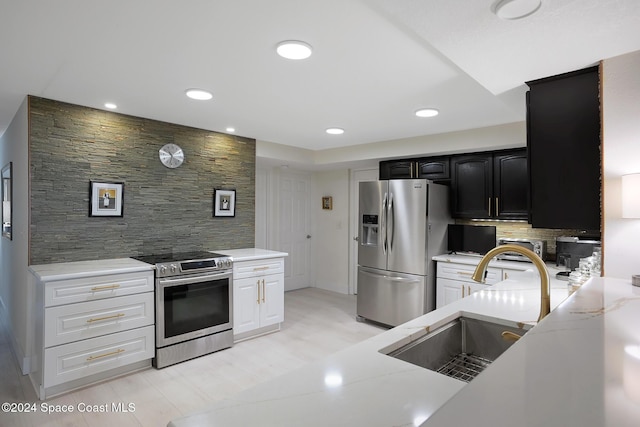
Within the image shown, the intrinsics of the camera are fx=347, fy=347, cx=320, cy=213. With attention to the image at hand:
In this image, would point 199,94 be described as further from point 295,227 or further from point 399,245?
point 295,227

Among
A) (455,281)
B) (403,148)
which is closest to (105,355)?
(455,281)

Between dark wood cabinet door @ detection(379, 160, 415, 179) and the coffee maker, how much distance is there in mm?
1770

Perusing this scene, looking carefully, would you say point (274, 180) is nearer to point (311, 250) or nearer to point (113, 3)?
point (311, 250)

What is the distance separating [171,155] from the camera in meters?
3.56

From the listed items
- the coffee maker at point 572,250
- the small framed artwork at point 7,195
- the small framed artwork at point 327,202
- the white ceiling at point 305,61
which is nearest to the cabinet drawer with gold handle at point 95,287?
the white ceiling at point 305,61

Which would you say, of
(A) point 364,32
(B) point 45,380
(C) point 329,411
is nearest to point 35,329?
(B) point 45,380

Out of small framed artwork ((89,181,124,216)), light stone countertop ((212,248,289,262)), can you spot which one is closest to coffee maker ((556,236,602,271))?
light stone countertop ((212,248,289,262))

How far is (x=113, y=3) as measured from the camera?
1466mm

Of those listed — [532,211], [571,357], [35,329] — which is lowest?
[35,329]

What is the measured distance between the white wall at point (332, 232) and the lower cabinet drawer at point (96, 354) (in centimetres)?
339

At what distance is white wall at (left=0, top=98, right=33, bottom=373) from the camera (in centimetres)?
279

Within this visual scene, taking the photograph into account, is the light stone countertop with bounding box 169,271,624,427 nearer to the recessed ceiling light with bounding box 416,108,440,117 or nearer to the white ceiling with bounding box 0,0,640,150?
the white ceiling with bounding box 0,0,640,150

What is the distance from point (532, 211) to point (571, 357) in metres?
1.41

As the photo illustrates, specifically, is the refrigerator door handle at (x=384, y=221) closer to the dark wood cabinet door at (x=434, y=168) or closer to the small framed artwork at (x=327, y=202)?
the dark wood cabinet door at (x=434, y=168)
